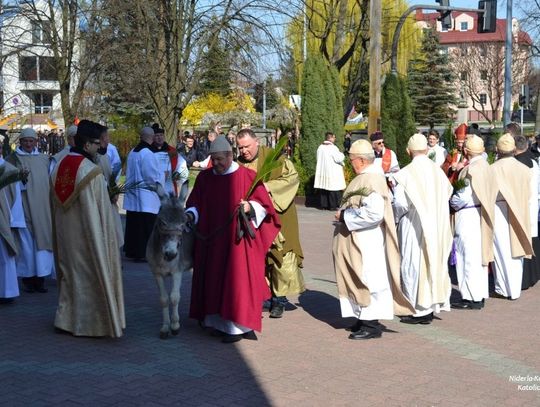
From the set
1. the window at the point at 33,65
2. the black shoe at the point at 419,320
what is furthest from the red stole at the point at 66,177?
the window at the point at 33,65

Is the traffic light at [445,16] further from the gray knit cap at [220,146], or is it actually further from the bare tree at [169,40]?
the gray knit cap at [220,146]

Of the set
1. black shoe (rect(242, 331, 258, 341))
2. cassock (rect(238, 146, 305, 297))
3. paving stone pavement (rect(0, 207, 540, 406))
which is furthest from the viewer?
cassock (rect(238, 146, 305, 297))

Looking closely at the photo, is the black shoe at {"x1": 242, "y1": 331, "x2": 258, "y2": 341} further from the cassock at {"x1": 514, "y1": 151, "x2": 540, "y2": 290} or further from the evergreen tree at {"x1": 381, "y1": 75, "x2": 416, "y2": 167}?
the evergreen tree at {"x1": 381, "y1": 75, "x2": 416, "y2": 167}

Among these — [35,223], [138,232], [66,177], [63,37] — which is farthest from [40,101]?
[66,177]

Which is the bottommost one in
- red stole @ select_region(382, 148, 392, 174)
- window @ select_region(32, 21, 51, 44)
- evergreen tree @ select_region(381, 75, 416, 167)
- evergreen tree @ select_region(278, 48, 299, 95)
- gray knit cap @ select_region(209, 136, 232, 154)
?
red stole @ select_region(382, 148, 392, 174)

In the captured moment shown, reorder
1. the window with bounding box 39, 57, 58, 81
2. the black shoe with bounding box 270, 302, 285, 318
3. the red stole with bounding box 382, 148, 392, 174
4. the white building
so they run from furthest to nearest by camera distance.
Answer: the window with bounding box 39, 57, 58, 81 → the white building → the red stole with bounding box 382, 148, 392, 174 → the black shoe with bounding box 270, 302, 285, 318

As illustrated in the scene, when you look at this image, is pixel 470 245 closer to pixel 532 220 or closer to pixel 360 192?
pixel 532 220

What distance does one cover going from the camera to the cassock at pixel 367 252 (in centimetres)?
828

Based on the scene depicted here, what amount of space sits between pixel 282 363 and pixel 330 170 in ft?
45.3

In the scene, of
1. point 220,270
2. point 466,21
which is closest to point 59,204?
point 220,270

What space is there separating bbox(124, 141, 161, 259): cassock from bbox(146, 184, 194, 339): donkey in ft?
14.6

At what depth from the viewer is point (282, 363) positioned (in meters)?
7.62

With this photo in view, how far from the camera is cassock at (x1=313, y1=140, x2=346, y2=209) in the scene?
21.1 m

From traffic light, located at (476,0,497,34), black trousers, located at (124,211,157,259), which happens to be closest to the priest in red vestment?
black trousers, located at (124,211,157,259)
